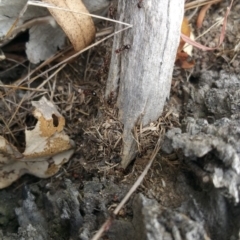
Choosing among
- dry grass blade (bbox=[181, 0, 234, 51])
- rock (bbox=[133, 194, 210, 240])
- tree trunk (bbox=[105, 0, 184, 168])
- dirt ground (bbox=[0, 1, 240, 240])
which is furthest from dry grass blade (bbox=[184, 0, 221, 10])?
rock (bbox=[133, 194, 210, 240])

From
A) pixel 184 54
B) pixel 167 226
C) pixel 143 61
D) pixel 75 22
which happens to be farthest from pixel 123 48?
pixel 167 226

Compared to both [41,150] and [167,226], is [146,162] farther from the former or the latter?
[41,150]

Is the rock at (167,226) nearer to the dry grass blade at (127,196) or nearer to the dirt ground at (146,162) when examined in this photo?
the dirt ground at (146,162)

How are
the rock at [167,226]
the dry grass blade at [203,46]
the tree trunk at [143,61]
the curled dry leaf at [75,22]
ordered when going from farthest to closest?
the dry grass blade at [203,46]
the curled dry leaf at [75,22]
the tree trunk at [143,61]
the rock at [167,226]

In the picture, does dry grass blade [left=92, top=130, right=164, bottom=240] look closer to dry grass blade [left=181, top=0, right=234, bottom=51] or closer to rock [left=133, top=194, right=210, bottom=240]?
rock [left=133, top=194, right=210, bottom=240]

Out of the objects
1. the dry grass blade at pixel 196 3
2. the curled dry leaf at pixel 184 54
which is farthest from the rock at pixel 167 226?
the dry grass blade at pixel 196 3
